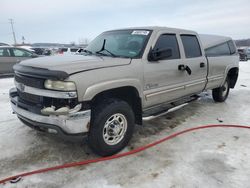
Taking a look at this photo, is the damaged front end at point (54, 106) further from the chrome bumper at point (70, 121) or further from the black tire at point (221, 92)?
the black tire at point (221, 92)

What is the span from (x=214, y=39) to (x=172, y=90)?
2740 millimetres

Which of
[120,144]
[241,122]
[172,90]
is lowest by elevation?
[241,122]

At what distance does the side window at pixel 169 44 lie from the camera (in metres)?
3.88

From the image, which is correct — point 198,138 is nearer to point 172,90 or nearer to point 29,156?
point 172,90

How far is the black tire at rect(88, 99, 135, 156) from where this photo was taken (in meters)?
2.92

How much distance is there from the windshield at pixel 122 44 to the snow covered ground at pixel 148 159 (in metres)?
1.51

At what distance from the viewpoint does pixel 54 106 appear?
2.66m

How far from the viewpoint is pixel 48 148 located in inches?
134

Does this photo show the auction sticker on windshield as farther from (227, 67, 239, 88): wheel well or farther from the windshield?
(227, 67, 239, 88): wheel well

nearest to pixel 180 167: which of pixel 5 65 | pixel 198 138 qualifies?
pixel 198 138

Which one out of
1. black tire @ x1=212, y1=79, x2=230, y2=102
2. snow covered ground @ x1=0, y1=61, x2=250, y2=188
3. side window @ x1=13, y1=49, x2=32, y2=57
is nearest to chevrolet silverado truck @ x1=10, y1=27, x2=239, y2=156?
snow covered ground @ x1=0, y1=61, x2=250, y2=188

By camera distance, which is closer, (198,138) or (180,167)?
(180,167)

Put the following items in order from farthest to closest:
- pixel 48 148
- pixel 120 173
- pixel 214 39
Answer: pixel 214 39, pixel 48 148, pixel 120 173

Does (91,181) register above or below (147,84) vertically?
below
